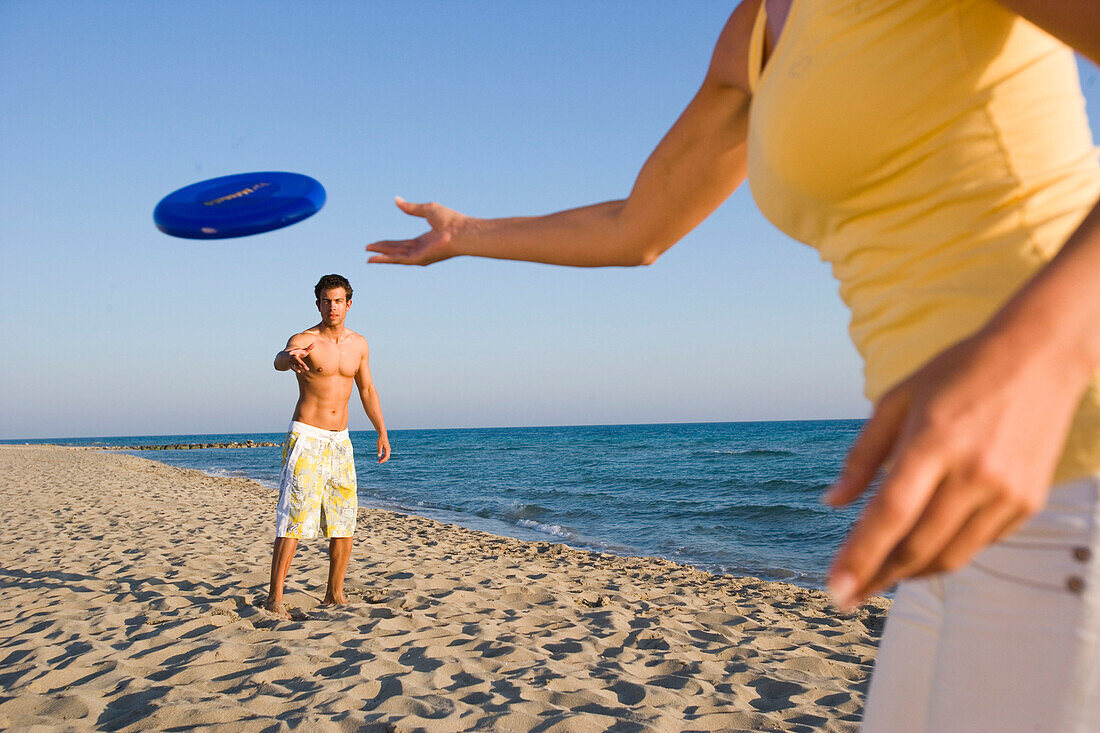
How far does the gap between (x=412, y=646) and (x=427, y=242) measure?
360cm

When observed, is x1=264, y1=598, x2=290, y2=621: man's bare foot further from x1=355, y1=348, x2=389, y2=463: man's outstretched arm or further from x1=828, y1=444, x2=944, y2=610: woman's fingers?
x1=828, y1=444, x2=944, y2=610: woman's fingers

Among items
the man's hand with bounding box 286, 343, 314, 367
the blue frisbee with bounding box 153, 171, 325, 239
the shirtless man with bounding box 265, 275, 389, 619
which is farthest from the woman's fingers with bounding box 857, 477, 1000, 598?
the man's hand with bounding box 286, 343, 314, 367

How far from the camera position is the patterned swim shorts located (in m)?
5.26

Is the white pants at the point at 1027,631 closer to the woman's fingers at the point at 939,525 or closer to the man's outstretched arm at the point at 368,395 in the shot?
the woman's fingers at the point at 939,525

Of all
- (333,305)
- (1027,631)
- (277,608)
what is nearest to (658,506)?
(333,305)

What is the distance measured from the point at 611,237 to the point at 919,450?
908mm

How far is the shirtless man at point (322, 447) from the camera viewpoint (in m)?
5.27

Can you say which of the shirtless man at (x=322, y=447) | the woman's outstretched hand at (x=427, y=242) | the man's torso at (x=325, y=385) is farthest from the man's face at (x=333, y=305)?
the woman's outstretched hand at (x=427, y=242)

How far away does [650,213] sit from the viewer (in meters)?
1.28

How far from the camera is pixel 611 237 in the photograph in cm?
130

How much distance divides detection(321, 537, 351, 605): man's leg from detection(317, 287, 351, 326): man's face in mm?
1673

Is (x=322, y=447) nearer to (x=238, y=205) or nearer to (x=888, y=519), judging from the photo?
(x=238, y=205)

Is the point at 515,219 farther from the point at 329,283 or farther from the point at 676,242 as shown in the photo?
the point at 329,283

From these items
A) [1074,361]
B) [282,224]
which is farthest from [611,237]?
[282,224]
